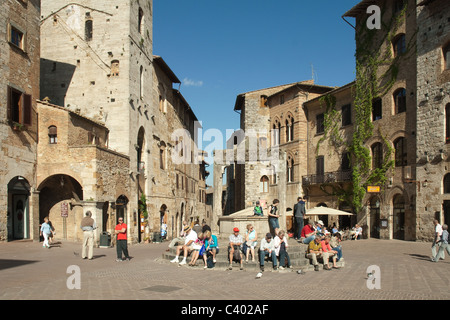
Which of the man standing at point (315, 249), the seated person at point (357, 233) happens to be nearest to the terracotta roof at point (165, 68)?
the seated person at point (357, 233)

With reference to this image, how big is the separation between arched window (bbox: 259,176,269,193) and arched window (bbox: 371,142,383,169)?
13.9 meters

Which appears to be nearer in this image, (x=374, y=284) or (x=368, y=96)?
→ (x=374, y=284)

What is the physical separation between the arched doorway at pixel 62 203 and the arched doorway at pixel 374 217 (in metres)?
19.4

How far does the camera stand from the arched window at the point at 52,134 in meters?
23.2

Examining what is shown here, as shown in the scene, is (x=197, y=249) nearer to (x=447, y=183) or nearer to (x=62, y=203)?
(x=62, y=203)

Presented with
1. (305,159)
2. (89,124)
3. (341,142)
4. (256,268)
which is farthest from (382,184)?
(89,124)

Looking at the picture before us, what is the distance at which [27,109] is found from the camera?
22016 mm

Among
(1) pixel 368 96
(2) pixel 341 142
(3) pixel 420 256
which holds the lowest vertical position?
(3) pixel 420 256

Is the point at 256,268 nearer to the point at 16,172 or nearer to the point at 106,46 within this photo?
the point at 16,172

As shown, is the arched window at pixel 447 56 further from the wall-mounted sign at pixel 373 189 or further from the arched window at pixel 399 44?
the wall-mounted sign at pixel 373 189

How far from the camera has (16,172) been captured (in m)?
21.2

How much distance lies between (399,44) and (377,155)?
24.9ft

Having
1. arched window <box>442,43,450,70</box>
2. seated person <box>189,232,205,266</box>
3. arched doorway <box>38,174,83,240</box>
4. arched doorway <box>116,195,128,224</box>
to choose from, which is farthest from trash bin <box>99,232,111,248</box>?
arched window <box>442,43,450,70</box>
